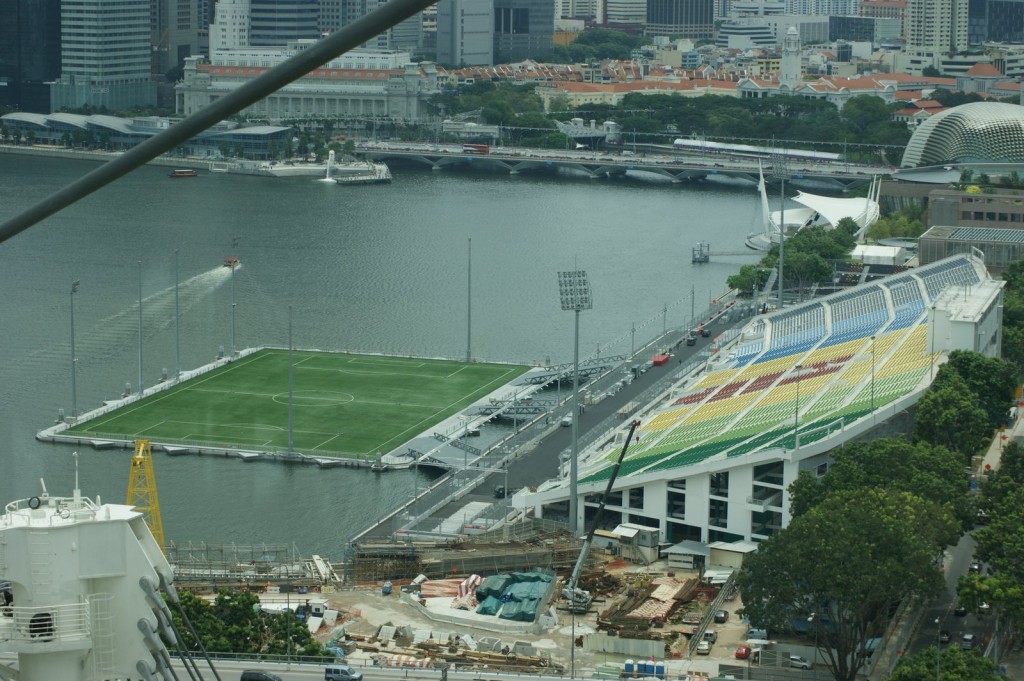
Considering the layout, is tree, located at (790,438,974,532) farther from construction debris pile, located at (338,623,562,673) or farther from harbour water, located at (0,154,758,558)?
harbour water, located at (0,154,758,558)

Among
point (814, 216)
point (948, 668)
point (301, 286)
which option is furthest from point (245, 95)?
point (814, 216)

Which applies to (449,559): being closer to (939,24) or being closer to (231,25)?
(231,25)

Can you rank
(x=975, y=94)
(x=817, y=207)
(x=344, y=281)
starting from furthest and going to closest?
(x=975, y=94), (x=817, y=207), (x=344, y=281)

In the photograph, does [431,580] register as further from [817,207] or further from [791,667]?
[817,207]

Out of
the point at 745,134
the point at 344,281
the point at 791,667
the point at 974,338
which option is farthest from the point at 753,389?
the point at 745,134

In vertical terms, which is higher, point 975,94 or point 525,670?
point 975,94

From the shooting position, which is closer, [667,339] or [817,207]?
[667,339]
